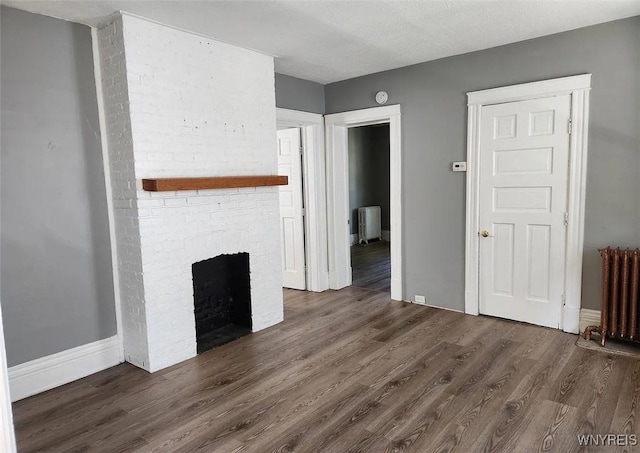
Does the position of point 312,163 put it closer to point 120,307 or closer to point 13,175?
point 120,307

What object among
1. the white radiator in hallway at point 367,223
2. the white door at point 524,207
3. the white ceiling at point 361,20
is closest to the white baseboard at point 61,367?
the white ceiling at point 361,20

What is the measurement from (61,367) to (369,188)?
23.1 ft

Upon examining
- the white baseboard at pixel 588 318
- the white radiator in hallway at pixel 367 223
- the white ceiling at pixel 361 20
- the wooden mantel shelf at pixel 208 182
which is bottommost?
the white baseboard at pixel 588 318

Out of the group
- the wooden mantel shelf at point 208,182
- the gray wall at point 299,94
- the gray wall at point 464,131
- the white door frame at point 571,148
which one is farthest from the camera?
the gray wall at point 299,94

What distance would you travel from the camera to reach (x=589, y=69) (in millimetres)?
3377

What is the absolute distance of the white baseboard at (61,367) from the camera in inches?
110

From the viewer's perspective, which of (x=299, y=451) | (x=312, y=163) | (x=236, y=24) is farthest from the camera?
(x=312, y=163)

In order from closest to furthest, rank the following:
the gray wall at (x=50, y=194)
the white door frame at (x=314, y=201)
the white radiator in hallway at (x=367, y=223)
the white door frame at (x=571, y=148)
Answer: the gray wall at (x=50, y=194) < the white door frame at (x=571, y=148) < the white door frame at (x=314, y=201) < the white radiator in hallway at (x=367, y=223)

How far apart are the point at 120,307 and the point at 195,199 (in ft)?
3.47

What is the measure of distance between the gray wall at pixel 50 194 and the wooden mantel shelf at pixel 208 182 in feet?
1.87

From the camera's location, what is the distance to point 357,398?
8.76 ft

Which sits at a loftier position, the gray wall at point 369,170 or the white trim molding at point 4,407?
the gray wall at point 369,170

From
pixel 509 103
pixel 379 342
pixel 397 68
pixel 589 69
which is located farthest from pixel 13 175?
pixel 589 69

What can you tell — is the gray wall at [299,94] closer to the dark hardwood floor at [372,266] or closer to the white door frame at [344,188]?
the white door frame at [344,188]
